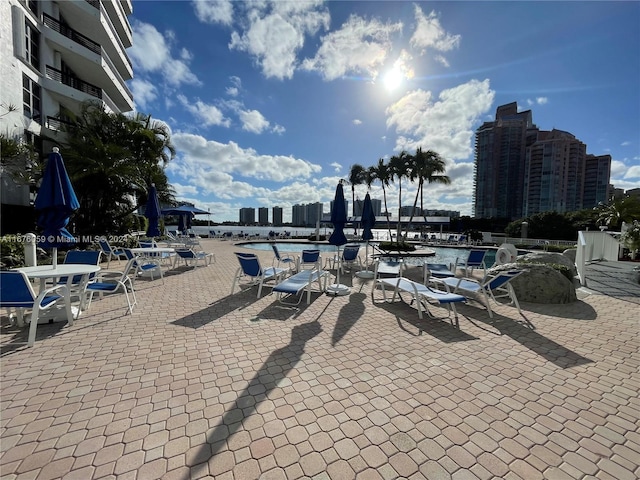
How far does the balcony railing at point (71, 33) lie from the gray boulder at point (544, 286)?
22.9 metres

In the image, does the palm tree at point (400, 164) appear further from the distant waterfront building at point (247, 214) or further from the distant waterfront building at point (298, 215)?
the distant waterfront building at point (247, 214)

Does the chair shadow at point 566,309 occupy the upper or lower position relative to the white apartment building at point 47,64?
lower

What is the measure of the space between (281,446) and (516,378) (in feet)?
8.59

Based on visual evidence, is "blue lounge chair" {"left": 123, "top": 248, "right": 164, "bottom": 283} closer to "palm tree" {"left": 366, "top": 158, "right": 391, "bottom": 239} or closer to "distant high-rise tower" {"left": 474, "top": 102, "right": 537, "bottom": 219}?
"palm tree" {"left": 366, "top": 158, "right": 391, "bottom": 239}

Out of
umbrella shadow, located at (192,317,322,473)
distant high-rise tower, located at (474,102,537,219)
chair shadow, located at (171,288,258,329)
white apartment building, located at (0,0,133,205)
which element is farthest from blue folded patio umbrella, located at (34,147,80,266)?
distant high-rise tower, located at (474,102,537,219)

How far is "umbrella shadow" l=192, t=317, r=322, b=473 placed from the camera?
186 centimetres

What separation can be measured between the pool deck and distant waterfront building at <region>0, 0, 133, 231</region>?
11.9 meters

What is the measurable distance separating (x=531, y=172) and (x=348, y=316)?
59.6 meters

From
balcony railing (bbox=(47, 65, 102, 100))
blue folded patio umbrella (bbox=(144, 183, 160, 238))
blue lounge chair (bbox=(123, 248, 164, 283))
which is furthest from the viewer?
balcony railing (bbox=(47, 65, 102, 100))

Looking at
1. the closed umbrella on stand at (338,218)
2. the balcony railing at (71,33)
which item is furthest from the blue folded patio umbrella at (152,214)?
the balcony railing at (71,33)

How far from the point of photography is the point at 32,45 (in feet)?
39.8

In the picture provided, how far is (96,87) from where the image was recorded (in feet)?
53.7

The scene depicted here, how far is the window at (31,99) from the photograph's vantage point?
Result: 37.6 ft

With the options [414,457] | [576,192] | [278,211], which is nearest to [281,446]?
[414,457]
